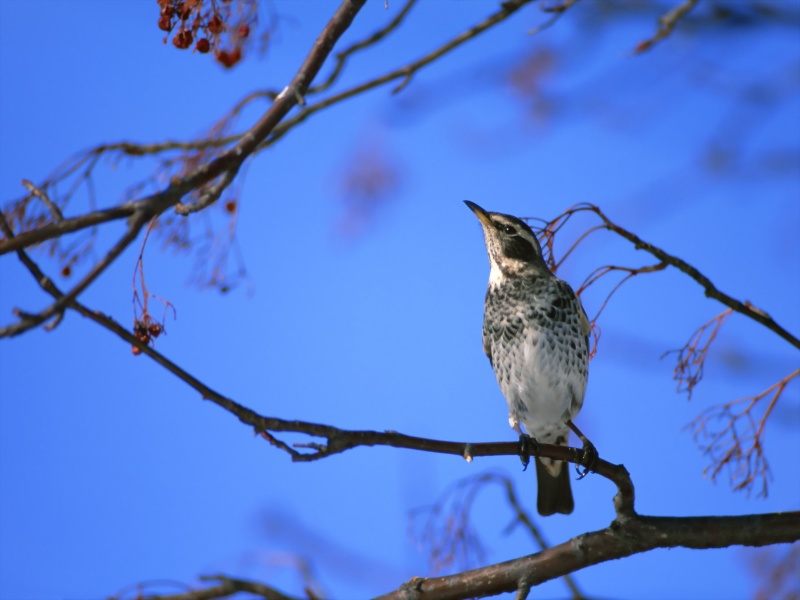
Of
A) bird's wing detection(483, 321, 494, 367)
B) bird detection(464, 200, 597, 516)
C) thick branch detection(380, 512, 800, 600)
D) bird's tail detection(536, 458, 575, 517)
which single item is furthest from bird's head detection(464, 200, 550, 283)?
thick branch detection(380, 512, 800, 600)

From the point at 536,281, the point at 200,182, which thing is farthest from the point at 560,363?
the point at 200,182

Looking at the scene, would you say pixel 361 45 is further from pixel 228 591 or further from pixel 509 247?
pixel 228 591

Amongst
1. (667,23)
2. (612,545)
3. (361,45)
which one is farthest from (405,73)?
(612,545)

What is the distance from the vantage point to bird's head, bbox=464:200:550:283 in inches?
256

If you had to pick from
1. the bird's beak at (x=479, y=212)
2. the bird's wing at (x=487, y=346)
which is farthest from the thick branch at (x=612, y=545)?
the bird's beak at (x=479, y=212)

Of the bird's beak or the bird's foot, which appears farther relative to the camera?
the bird's beak

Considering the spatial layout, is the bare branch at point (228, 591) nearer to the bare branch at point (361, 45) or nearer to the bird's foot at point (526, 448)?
the bird's foot at point (526, 448)

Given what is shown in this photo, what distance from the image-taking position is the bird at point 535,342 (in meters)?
6.10

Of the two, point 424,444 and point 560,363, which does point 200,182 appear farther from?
point 560,363

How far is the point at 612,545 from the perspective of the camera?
14.7 feet

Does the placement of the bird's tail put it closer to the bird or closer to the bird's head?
the bird

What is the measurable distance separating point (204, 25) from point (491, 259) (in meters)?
3.01

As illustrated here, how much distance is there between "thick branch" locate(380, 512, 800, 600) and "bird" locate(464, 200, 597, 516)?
1.42 meters

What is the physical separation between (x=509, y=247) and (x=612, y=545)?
2.60 metres
